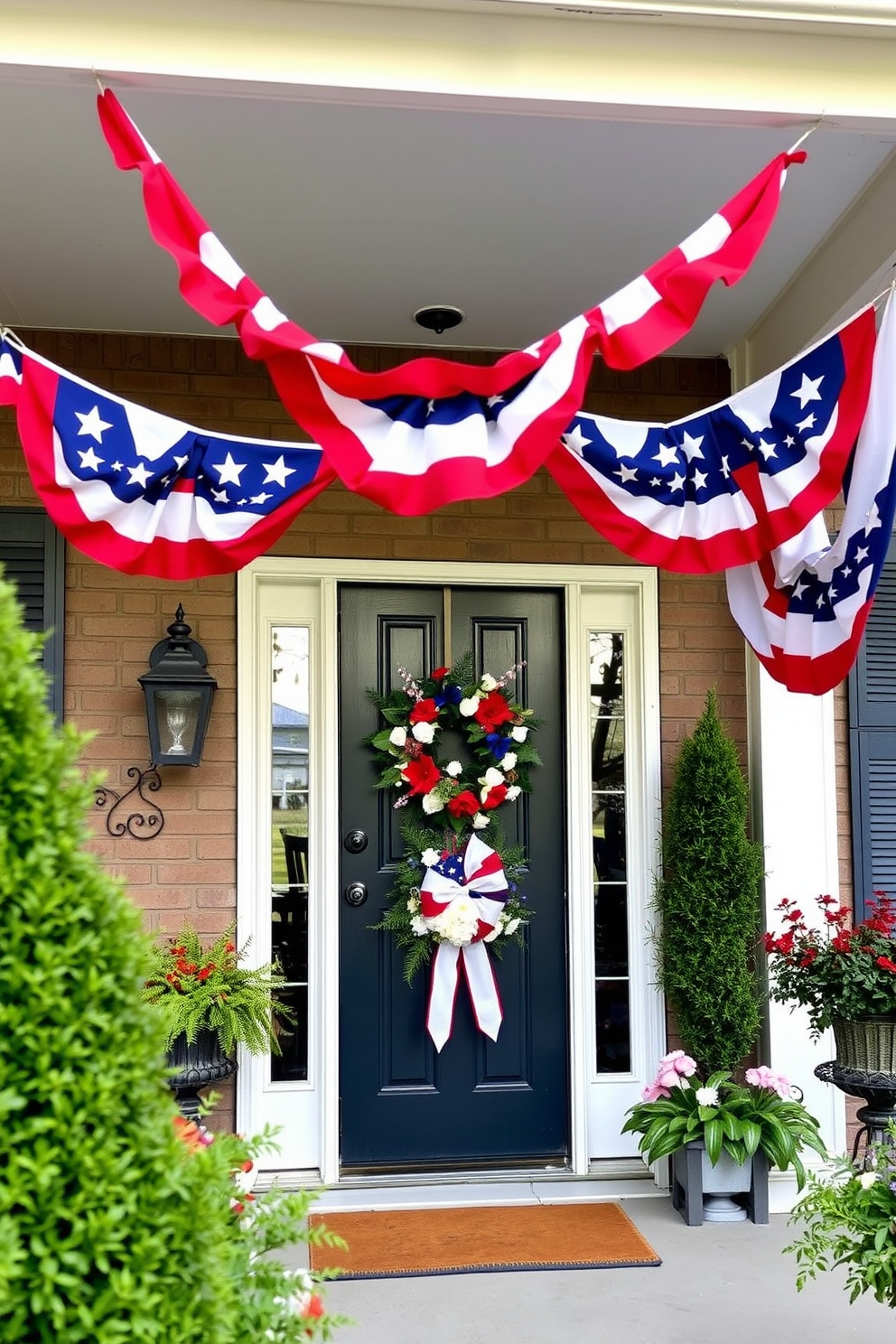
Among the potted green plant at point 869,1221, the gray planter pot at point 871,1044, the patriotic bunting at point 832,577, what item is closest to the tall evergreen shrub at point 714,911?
the gray planter pot at point 871,1044

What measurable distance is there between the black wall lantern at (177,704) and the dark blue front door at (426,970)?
21.3 inches

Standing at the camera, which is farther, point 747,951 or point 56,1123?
point 747,951

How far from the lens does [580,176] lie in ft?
10.6

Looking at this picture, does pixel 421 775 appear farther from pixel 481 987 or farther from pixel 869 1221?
pixel 869 1221

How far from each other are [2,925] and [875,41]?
2673 millimetres

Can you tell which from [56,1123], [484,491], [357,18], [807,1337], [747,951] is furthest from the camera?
[747,951]

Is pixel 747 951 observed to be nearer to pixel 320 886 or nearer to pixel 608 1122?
pixel 608 1122

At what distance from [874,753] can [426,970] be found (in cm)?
174

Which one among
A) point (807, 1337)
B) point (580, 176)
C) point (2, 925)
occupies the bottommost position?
point (807, 1337)

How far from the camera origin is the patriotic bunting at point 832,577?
2902 mm

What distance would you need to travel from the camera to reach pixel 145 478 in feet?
9.05

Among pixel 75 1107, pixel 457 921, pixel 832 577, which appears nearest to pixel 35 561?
pixel 457 921

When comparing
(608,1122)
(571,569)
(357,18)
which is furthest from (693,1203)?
(357,18)

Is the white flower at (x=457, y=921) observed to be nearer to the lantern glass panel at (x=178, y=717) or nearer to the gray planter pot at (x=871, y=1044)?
the lantern glass panel at (x=178, y=717)
